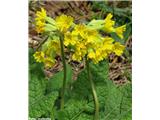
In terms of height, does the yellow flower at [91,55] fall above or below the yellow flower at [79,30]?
below

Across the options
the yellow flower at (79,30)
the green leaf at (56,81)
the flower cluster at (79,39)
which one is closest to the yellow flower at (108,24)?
the flower cluster at (79,39)

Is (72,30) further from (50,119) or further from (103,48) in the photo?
(50,119)

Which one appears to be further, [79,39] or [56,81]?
[56,81]

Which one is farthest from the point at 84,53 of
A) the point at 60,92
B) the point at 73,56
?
the point at 60,92

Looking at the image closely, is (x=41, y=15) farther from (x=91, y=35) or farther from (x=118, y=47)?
(x=118, y=47)

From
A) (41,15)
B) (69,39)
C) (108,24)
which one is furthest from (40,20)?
(108,24)

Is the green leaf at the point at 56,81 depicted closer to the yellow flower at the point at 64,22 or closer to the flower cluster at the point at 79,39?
the flower cluster at the point at 79,39

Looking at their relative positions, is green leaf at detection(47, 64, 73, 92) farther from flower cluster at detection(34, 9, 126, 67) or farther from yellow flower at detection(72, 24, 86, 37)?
yellow flower at detection(72, 24, 86, 37)
